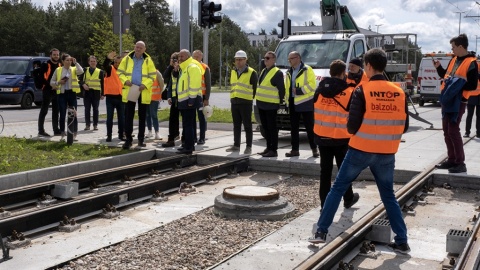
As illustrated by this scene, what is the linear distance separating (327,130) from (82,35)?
206 ft

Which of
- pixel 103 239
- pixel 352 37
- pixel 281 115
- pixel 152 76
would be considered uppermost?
pixel 352 37

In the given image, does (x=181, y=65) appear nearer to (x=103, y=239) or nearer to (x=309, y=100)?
(x=309, y=100)

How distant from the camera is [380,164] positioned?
584cm

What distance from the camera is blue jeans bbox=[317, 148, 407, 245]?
5.84 m

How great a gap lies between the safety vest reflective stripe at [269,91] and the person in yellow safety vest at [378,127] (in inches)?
208

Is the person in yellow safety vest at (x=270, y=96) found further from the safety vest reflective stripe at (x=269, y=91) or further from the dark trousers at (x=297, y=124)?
the dark trousers at (x=297, y=124)

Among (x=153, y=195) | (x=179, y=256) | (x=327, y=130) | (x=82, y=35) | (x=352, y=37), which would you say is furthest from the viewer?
(x=82, y=35)

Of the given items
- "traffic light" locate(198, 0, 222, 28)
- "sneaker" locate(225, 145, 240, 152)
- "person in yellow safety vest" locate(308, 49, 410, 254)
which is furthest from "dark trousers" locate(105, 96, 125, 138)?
"person in yellow safety vest" locate(308, 49, 410, 254)

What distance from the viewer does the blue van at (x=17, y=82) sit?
2375cm

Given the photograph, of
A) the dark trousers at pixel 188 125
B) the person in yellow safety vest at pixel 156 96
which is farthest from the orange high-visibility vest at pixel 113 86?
the dark trousers at pixel 188 125

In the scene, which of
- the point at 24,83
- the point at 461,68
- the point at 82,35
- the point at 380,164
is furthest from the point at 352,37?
the point at 82,35

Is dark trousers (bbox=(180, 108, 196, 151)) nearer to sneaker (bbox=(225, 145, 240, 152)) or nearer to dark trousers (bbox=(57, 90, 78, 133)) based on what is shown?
sneaker (bbox=(225, 145, 240, 152))

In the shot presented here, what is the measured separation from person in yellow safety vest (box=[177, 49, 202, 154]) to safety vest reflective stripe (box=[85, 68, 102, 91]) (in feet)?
14.3

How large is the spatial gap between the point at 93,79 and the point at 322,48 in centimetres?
579
